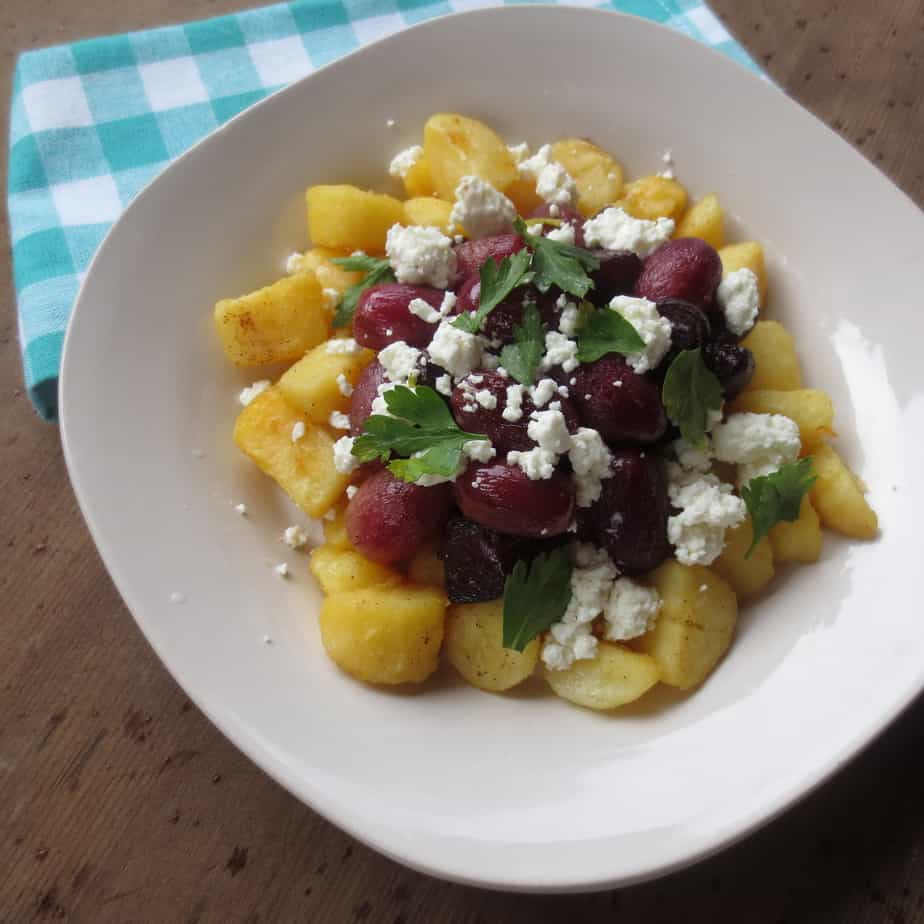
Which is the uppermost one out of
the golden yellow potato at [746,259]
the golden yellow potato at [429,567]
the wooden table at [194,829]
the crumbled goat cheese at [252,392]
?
the golden yellow potato at [746,259]

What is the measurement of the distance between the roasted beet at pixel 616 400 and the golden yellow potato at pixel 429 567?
0.31 meters

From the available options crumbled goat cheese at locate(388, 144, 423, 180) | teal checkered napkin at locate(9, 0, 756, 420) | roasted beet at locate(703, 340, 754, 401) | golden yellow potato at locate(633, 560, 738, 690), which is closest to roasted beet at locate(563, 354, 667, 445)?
roasted beet at locate(703, 340, 754, 401)

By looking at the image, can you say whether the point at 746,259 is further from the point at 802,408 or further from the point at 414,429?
the point at 414,429

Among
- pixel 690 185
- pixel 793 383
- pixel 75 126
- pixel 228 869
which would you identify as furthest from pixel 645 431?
pixel 75 126

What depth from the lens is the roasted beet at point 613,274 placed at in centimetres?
146

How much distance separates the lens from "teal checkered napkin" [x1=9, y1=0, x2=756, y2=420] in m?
1.78

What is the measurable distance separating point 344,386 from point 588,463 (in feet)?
1.37

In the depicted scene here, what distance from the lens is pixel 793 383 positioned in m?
1.57

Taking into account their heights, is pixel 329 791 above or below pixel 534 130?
below

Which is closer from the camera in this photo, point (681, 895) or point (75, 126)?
point (681, 895)

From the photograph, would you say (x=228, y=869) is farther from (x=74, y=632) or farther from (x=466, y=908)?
(x=74, y=632)

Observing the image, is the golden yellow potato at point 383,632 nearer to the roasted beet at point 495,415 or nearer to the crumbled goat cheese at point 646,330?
the roasted beet at point 495,415

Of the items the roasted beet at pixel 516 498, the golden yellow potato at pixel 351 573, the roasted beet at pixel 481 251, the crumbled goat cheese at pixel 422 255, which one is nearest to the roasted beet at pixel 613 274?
the roasted beet at pixel 481 251

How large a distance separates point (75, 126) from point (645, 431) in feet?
4.58
